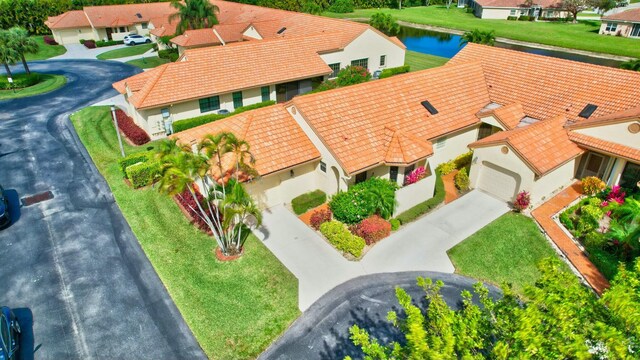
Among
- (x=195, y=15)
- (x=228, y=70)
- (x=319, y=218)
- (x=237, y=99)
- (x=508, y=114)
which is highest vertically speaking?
(x=195, y=15)

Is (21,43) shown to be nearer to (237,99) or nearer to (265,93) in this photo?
(237,99)

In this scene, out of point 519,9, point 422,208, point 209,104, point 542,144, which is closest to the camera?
point 422,208

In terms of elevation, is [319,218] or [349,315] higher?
[319,218]

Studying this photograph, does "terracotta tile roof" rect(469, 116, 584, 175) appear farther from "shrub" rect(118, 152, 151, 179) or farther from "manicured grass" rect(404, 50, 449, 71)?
"manicured grass" rect(404, 50, 449, 71)

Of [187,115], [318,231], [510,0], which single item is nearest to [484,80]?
[318,231]

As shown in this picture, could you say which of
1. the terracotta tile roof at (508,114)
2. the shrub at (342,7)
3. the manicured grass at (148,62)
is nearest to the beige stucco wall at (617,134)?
the terracotta tile roof at (508,114)

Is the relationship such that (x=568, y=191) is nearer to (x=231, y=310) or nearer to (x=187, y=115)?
(x=231, y=310)

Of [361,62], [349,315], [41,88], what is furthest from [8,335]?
[41,88]

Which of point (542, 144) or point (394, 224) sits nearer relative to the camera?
point (394, 224)
